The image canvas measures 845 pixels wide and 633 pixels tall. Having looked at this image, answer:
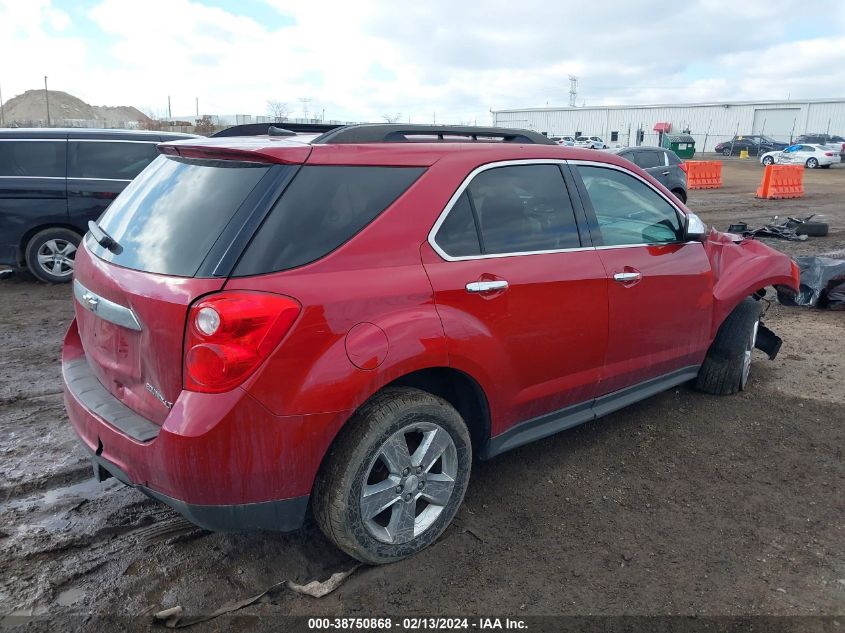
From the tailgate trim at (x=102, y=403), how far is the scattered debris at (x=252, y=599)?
0.69 metres

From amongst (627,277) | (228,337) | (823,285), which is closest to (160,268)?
(228,337)

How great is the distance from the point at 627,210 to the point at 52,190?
6.99m

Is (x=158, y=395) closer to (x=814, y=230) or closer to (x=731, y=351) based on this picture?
(x=731, y=351)

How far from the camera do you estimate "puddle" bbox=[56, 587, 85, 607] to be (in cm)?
269

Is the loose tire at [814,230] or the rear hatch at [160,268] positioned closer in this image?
the rear hatch at [160,268]

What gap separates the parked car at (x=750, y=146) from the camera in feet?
164

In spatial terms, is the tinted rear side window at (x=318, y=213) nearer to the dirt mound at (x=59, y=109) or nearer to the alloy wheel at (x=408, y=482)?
the alloy wheel at (x=408, y=482)

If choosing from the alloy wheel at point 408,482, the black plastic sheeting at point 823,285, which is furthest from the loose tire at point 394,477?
the black plastic sheeting at point 823,285

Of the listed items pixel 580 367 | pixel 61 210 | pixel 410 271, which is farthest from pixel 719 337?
pixel 61 210

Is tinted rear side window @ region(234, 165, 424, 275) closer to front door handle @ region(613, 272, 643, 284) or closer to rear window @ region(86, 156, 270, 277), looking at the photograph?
rear window @ region(86, 156, 270, 277)

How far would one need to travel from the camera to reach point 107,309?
277 centimetres

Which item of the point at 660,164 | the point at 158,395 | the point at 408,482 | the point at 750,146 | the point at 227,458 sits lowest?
the point at 408,482

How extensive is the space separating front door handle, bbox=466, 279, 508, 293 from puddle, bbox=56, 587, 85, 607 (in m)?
2.03

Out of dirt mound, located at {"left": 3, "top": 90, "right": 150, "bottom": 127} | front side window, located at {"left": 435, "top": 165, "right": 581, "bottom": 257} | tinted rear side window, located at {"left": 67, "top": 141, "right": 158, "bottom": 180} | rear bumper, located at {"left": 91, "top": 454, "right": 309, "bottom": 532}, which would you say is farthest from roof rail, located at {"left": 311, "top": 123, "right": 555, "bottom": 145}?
dirt mound, located at {"left": 3, "top": 90, "right": 150, "bottom": 127}
